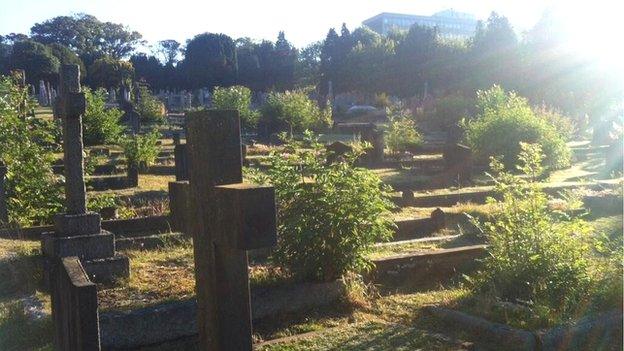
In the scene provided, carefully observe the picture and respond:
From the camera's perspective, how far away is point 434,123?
1312 inches

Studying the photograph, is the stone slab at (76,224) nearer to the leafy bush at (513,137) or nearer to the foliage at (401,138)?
the leafy bush at (513,137)

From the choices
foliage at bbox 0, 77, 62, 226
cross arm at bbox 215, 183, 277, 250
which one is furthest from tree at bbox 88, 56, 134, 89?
cross arm at bbox 215, 183, 277, 250

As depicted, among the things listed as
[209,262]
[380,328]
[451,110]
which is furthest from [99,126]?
[209,262]

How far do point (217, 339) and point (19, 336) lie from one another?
322 centimetres

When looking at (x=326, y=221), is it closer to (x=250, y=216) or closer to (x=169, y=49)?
(x=250, y=216)

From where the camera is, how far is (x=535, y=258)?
5.38 m

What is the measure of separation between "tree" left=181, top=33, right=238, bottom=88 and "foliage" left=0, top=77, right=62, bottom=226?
2312 inches

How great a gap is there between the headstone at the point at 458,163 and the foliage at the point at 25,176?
8.95 metres

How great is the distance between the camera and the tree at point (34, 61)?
53.7 meters

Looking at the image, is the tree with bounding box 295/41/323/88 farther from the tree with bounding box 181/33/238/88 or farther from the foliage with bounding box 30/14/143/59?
the foliage with bounding box 30/14/143/59

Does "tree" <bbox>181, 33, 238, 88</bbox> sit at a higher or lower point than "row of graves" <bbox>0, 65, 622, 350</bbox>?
higher

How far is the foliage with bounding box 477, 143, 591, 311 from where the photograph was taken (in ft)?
17.6

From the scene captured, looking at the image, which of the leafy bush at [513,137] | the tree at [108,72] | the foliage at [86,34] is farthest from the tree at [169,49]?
the leafy bush at [513,137]

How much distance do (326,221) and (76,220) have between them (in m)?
2.48
